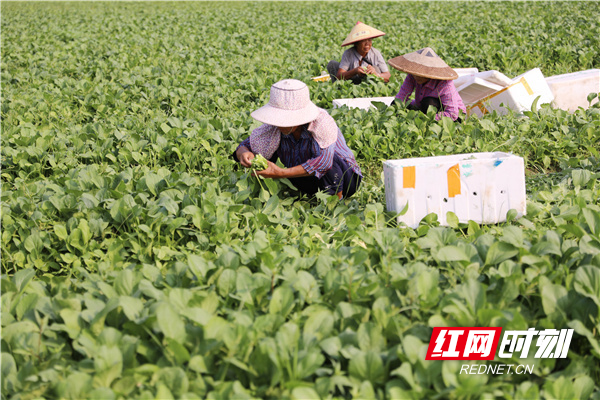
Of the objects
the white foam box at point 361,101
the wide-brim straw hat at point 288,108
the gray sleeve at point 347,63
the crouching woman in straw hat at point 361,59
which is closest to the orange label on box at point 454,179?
A: the wide-brim straw hat at point 288,108

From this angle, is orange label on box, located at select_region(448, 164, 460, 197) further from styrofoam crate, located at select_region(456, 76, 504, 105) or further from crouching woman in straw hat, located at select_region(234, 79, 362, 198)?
styrofoam crate, located at select_region(456, 76, 504, 105)

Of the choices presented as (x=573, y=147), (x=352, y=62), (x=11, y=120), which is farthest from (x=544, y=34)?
(x=11, y=120)

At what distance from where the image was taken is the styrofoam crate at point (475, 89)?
5.18 metres

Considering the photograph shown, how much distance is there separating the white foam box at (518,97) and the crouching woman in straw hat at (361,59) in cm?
Answer: 156

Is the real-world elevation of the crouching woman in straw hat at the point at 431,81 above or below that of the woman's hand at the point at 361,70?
above

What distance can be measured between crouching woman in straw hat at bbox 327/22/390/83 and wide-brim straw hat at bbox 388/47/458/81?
1.73 m

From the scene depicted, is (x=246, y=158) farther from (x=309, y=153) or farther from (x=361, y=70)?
(x=361, y=70)

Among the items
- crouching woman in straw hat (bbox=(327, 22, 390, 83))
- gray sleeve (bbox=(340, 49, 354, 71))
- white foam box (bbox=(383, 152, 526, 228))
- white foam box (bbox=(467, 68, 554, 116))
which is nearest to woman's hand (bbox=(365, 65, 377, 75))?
crouching woman in straw hat (bbox=(327, 22, 390, 83))

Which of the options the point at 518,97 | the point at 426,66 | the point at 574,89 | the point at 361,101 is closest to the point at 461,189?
the point at 426,66

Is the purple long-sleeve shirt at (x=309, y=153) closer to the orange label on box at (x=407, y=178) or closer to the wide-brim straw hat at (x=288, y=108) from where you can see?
the wide-brim straw hat at (x=288, y=108)

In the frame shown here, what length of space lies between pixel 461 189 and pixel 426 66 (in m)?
1.70

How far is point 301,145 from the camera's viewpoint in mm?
3605

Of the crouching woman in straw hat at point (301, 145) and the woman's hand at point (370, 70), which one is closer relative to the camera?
the crouching woman in straw hat at point (301, 145)

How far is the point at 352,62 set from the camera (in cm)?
665
